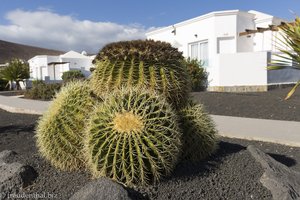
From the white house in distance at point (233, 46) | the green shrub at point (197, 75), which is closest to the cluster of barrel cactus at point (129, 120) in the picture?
the white house in distance at point (233, 46)

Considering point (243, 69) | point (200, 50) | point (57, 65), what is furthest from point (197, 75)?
point (57, 65)

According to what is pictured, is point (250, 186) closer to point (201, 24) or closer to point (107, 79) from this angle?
point (107, 79)

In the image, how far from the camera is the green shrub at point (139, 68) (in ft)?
13.1

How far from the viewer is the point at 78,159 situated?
4113 mm

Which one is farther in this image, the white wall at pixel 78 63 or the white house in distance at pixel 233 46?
the white wall at pixel 78 63

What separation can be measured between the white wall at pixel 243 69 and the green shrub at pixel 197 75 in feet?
3.20

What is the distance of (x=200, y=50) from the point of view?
71.9 feet

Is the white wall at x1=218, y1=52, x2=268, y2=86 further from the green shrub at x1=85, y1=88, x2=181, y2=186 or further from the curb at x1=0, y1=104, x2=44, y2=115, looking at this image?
the green shrub at x1=85, y1=88, x2=181, y2=186

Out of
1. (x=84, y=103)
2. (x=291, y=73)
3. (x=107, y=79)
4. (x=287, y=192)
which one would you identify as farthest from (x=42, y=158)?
(x=291, y=73)

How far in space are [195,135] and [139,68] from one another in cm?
107

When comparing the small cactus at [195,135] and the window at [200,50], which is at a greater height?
the window at [200,50]

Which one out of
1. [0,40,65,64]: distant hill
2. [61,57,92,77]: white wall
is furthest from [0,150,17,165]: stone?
[0,40,65,64]: distant hill

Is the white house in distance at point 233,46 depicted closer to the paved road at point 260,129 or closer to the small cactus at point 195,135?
the paved road at point 260,129

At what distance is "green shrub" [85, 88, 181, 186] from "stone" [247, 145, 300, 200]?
106 cm
